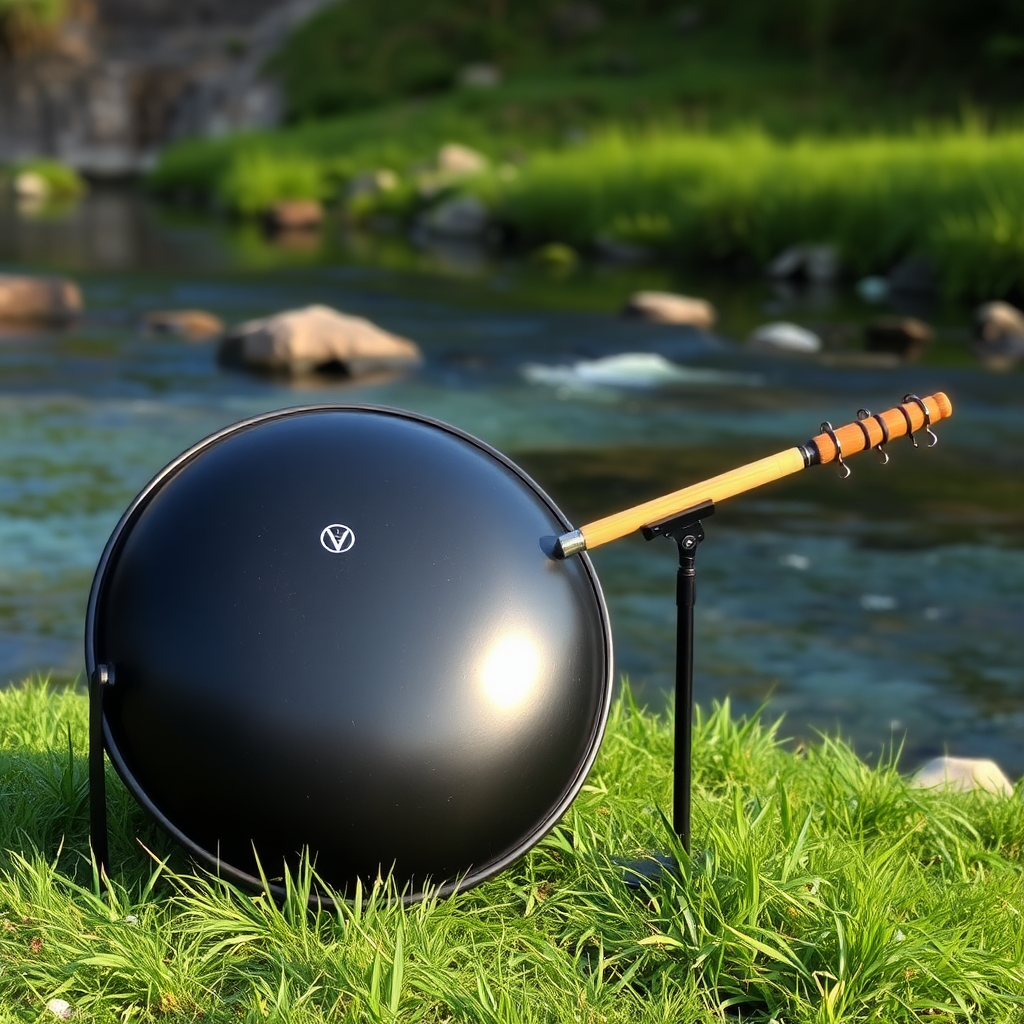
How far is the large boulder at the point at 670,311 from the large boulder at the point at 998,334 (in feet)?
8.60

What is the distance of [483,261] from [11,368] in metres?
10.5

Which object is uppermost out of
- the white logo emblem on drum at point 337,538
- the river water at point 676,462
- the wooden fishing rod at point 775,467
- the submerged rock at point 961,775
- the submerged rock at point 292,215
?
the wooden fishing rod at point 775,467

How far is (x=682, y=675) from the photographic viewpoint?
11.2ft

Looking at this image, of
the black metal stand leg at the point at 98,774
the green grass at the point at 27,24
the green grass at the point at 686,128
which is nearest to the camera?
the black metal stand leg at the point at 98,774

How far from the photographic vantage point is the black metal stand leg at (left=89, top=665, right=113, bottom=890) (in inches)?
129

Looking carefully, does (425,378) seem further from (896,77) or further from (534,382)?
(896,77)

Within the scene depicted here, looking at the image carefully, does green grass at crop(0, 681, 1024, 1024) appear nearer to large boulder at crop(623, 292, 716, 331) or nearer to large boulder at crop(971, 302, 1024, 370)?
large boulder at crop(971, 302, 1024, 370)

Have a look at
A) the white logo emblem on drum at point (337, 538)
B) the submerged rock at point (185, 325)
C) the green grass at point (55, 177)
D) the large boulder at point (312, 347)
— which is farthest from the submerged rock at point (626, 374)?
the green grass at point (55, 177)

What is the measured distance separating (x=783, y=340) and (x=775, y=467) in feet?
37.7

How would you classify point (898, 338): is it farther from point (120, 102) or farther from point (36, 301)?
point (120, 102)

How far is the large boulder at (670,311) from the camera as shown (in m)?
16.0

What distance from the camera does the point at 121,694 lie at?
3.34 m

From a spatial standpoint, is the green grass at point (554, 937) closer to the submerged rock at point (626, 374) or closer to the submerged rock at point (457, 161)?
the submerged rock at point (626, 374)

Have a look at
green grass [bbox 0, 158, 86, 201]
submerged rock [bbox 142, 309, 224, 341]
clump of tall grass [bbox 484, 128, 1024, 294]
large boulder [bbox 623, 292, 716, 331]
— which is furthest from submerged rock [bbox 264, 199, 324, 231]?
Result: large boulder [bbox 623, 292, 716, 331]
